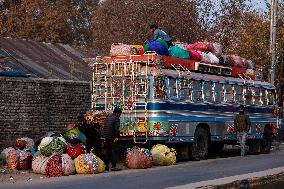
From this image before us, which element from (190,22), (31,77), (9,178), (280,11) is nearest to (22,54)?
(31,77)

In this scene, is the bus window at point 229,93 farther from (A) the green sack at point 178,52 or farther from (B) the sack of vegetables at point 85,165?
(B) the sack of vegetables at point 85,165

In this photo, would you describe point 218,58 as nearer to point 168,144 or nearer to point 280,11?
point 168,144

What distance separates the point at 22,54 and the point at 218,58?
865 cm

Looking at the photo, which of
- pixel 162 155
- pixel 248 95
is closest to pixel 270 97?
pixel 248 95

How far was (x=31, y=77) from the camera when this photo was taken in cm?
2533

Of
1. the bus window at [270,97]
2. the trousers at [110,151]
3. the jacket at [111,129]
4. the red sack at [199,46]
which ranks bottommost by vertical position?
the trousers at [110,151]

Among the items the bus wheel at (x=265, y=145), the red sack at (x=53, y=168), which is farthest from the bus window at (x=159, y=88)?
the bus wheel at (x=265, y=145)

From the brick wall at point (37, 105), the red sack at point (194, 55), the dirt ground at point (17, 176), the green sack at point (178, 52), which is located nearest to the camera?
the dirt ground at point (17, 176)

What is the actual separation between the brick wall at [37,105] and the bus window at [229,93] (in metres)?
6.38

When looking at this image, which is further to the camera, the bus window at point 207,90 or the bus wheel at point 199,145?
the bus window at point 207,90

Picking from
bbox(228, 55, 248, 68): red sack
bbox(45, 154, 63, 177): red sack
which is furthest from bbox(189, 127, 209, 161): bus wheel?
bbox(45, 154, 63, 177): red sack

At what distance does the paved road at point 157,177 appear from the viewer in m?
14.9

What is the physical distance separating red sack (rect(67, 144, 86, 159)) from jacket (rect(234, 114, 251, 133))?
24.5 feet

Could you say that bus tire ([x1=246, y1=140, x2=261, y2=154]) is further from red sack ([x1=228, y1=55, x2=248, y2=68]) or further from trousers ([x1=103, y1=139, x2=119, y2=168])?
trousers ([x1=103, y1=139, x2=119, y2=168])
